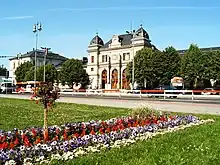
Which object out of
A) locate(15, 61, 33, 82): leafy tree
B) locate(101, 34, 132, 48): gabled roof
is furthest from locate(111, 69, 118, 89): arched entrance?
locate(15, 61, 33, 82): leafy tree

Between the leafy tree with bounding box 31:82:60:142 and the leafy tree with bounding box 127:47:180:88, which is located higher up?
the leafy tree with bounding box 127:47:180:88

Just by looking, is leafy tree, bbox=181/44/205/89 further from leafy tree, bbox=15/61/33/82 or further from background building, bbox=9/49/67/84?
background building, bbox=9/49/67/84

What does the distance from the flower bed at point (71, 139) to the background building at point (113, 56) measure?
75611mm

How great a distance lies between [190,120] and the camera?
12984mm

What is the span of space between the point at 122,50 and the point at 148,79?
2776 centimetres

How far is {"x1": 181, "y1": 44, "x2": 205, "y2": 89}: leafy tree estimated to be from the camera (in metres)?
61.2

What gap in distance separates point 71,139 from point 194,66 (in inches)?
2203

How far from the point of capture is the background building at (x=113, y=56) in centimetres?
8838

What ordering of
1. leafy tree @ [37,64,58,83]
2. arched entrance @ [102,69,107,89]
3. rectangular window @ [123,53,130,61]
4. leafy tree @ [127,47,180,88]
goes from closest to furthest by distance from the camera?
leafy tree @ [127,47,180,88]
leafy tree @ [37,64,58,83]
rectangular window @ [123,53,130,61]
arched entrance @ [102,69,107,89]

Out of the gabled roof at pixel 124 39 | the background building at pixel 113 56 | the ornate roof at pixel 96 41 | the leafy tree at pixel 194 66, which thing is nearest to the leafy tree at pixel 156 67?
the leafy tree at pixel 194 66

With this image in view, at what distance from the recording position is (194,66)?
6162cm

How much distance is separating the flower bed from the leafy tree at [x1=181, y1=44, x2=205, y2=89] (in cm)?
5019

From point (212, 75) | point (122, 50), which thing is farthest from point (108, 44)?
point (212, 75)

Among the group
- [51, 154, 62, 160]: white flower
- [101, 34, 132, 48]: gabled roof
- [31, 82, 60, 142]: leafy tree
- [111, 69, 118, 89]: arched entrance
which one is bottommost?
[51, 154, 62, 160]: white flower
